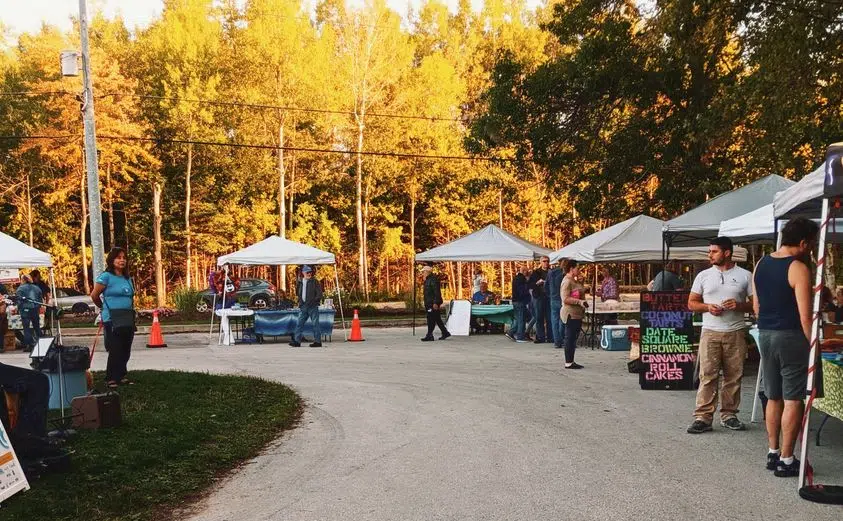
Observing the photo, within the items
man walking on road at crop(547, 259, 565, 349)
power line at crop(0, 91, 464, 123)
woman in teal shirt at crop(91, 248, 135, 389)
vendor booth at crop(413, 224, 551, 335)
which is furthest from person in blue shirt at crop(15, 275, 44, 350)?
power line at crop(0, 91, 464, 123)

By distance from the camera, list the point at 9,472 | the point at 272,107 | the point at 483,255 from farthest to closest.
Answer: the point at 272,107
the point at 483,255
the point at 9,472

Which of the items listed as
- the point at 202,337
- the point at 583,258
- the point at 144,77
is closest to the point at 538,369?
the point at 583,258

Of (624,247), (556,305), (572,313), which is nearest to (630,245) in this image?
(624,247)

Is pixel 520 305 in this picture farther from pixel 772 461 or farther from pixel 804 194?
pixel 772 461

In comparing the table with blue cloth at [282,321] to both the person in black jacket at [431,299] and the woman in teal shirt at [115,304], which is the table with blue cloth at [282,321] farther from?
the woman in teal shirt at [115,304]

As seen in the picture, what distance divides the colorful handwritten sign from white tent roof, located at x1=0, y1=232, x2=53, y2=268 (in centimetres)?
1106

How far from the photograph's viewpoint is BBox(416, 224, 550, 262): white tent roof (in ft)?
68.7

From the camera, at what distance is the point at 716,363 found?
7414 millimetres

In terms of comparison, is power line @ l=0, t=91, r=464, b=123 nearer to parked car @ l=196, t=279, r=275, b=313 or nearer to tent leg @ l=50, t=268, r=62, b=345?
parked car @ l=196, t=279, r=275, b=313

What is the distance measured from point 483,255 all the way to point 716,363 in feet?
44.8

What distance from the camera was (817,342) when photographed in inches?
218

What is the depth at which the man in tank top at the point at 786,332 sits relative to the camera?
19.0ft

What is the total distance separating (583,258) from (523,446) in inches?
422

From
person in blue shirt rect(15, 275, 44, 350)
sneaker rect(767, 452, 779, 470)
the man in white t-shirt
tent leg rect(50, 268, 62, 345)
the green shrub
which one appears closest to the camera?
sneaker rect(767, 452, 779, 470)
